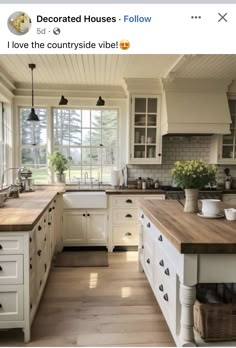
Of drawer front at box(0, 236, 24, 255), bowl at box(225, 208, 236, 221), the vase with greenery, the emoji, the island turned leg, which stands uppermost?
the emoji

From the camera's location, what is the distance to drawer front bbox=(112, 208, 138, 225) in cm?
425

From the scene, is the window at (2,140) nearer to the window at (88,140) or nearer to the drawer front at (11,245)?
the window at (88,140)

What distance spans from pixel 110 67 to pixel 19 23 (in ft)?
6.83

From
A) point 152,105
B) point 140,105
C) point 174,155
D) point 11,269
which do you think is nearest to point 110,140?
point 140,105

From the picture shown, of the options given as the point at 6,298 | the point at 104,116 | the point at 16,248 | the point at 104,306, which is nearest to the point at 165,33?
the point at 16,248

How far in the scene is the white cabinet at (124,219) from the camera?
4246 millimetres

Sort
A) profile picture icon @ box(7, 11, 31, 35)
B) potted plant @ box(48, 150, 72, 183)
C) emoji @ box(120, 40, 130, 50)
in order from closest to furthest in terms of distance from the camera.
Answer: profile picture icon @ box(7, 11, 31, 35) < emoji @ box(120, 40, 130, 50) < potted plant @ box(48, 150, 72, 183)

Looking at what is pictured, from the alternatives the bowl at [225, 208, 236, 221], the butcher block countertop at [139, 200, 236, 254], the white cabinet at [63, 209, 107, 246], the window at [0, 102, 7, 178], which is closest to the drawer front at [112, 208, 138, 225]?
the white cabinet at [63, 209, 107, 246]

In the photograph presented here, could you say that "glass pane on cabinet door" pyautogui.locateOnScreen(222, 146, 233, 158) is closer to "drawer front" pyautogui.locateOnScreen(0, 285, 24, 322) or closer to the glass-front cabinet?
the glass-front cabinet

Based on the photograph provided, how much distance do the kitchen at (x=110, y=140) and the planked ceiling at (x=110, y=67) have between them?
0.05ft

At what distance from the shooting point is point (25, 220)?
219cm

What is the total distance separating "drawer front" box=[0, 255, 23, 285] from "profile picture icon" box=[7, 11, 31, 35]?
1597 mm

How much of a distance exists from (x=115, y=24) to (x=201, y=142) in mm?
3361

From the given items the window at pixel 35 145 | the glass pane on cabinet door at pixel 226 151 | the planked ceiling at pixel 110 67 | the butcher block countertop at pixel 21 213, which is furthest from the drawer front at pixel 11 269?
the glass pane on cabinet door at pixel 226 151
